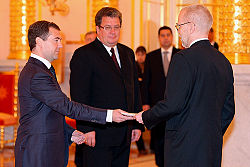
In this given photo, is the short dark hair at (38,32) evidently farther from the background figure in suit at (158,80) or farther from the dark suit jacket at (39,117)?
the background figure in suit at (158,80)

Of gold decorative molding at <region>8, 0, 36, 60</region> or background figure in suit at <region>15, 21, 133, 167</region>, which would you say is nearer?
background figure in suit at <region>15, 21, 133, 167</region>

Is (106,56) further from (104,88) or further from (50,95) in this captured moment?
(50,95)

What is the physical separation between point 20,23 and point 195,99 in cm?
601

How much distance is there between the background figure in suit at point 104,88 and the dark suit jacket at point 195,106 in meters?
0.86

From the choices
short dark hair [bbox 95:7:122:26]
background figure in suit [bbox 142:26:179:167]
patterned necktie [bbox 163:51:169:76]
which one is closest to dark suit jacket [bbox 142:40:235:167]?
short dark hair [bbox 95:7:122:26]

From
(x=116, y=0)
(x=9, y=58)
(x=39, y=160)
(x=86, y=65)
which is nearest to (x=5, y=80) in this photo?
(x=9, y=58)

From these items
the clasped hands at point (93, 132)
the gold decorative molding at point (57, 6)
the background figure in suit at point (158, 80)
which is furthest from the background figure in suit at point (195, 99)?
the gold decorative molding at point (57, 6)

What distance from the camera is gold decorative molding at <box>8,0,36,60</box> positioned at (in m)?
8.39

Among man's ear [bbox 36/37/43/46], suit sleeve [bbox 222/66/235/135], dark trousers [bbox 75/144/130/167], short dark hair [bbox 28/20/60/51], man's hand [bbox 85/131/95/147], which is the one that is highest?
short dark hair [bbox 28/20/60/51]

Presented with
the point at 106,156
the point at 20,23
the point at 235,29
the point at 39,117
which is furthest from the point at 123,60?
the point at 20,23

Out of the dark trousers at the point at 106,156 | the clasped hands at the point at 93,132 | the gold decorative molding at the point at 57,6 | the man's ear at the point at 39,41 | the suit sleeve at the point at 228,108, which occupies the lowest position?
the dark trousers at the point at 106,156

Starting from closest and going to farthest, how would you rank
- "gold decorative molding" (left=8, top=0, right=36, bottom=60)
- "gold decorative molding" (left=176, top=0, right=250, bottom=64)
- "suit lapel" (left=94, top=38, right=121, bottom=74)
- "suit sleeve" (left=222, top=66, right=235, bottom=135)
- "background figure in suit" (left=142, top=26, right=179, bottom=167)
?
"suit sleeve" (left=222, top=66, right=235, bottom=135) < "suit lapel" (left=94, top=38, right=121, bottom=74) < "background figure in suit" (left=142, top=26, right=179, bottom=167) < "gold decorative molding" (left=176, top=0, right=250, bottom=64) < "gold decorative molding" (left=8, top=0, right=36, bottom=60)

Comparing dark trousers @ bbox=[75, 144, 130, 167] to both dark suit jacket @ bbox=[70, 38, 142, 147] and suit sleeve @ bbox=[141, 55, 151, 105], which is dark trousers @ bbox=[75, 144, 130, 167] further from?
suit sleeve @ bbox=[141, 55, 151, 105]

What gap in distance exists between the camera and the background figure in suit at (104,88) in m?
3.94
